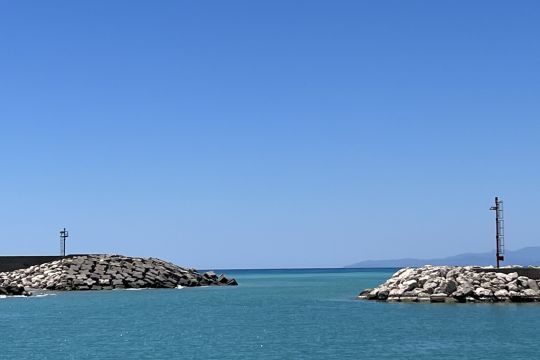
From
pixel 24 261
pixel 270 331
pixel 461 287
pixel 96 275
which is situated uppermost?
pixel 24 261

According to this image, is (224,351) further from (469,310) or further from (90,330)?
(469,310)

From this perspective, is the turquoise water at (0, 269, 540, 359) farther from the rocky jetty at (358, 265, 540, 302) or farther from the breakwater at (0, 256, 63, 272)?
the breakwater at (0, 256, 63, 272)

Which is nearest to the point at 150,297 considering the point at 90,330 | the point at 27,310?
the point at 27,310

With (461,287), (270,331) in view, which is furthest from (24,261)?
(270,331)

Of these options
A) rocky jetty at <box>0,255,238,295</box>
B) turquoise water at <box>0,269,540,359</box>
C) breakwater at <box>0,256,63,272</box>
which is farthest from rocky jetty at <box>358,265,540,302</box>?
breakwater at <box>0,256,63,272</box>

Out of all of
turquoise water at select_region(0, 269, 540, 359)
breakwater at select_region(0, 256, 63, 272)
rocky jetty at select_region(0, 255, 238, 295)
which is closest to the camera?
turquoise water at select_region(0, 269, 540, 359)

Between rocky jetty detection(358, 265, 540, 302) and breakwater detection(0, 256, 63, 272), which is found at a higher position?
breakwater detection(0, 256, 63, 272)

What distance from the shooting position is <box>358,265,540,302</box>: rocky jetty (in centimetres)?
5391

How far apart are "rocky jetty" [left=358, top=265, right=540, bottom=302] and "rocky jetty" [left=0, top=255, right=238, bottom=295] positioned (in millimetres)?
34468

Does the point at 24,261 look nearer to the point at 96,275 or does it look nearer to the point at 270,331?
the point at 96,275

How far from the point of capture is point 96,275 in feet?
282

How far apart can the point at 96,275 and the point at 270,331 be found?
4708cm

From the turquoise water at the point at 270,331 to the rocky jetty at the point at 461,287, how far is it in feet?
5.30

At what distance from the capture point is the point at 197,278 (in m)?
99.1
